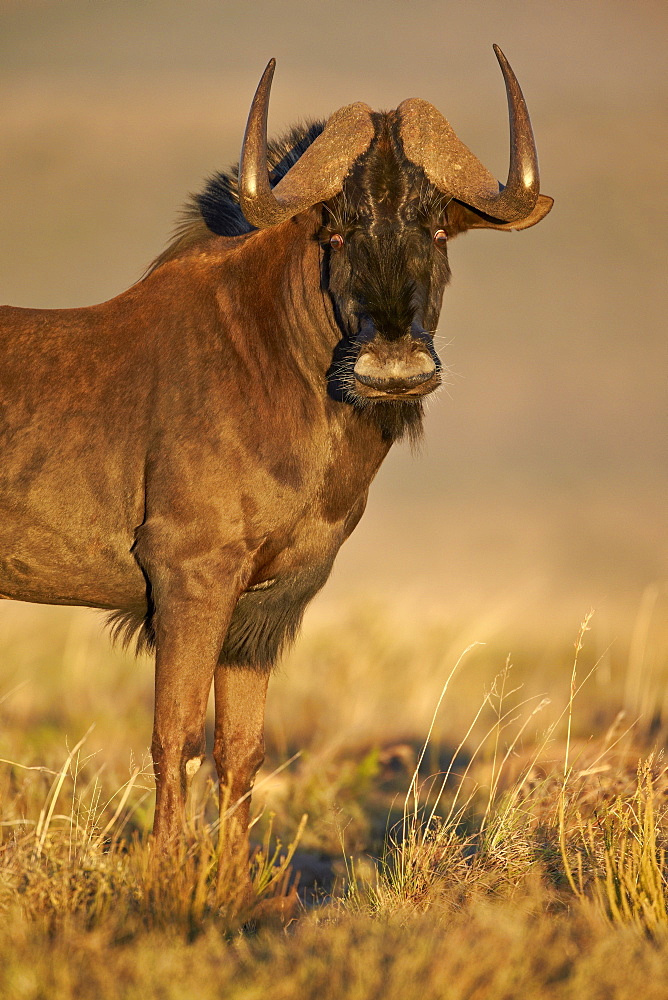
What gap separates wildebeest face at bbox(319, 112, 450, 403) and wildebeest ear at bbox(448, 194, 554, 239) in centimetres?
22

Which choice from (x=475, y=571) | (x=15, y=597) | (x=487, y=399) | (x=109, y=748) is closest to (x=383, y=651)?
(x=109, y=748)

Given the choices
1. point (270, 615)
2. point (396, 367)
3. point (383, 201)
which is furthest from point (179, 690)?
point (383, 201)

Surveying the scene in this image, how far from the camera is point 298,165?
242 inches

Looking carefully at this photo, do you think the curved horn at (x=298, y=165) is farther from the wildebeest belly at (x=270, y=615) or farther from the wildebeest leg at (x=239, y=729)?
the wildebeest leg at (x=239, y=729)

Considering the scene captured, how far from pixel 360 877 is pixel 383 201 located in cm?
349

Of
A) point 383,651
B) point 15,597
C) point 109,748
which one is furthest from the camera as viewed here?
point 383,651

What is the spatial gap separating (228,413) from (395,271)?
107 cm

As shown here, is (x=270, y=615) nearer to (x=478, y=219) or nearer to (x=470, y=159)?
(x=478, y=219)

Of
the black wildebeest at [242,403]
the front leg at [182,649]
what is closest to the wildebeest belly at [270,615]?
the black wildebeest at [242,403]

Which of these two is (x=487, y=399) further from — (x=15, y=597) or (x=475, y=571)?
(x=15, y=597)

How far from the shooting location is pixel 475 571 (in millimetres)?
30406

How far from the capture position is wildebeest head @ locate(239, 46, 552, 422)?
19.1 ft

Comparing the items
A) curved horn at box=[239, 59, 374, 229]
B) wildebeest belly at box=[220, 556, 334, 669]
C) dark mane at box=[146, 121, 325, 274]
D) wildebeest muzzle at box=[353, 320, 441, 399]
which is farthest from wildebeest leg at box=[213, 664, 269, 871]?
curved horn at box=[239, 59, 374, 229]

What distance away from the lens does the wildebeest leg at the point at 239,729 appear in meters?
6.57
